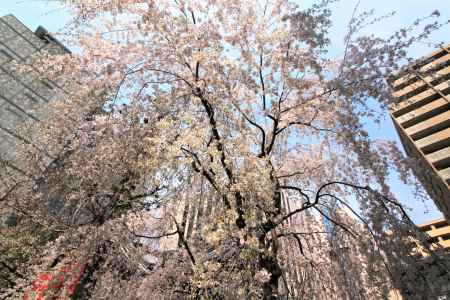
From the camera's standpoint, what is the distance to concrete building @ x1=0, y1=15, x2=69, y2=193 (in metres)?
16.5

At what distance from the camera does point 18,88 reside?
772 inches

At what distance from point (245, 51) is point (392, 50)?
11.3 feet

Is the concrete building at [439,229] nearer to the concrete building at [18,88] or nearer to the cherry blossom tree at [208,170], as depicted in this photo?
the cherry blossom tree at [208,170]

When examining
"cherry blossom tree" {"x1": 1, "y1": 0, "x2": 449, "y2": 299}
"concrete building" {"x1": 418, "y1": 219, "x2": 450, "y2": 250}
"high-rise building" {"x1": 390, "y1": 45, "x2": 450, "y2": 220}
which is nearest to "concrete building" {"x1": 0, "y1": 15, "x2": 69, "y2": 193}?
"cherry blossom tree" {"x1": 1, "y1": 0, "x2": 449, "y2": 299}

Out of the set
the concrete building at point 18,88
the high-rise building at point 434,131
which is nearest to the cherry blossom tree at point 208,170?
the concrete building at point 18,88

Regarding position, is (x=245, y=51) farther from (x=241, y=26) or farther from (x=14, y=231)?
(x=14, y=231)

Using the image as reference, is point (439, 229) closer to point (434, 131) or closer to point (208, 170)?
point (434, 131)

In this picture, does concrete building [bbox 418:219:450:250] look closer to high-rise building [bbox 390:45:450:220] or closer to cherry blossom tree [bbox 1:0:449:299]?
high-rise building [bbox 390:45:450:220]

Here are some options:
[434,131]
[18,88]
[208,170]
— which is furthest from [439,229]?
[18,88]

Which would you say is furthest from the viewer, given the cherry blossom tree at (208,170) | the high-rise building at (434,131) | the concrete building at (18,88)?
the high-rise building at (434,131)

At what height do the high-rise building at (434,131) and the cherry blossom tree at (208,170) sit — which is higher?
the high-rise building at (434,131)

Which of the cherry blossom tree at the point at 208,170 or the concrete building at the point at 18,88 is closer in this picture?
the cherry blossom tree at the point at 208,170

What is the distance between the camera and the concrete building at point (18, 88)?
1652 cm

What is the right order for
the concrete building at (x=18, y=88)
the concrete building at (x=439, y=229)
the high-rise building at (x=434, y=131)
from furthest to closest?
the concrete building at (x=439, y=229)
the high-rise building at (x=434, y=131)
the concrete building at (x=18, y=88)
